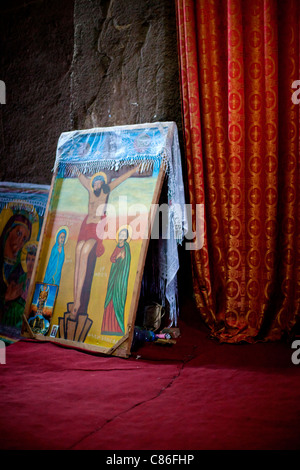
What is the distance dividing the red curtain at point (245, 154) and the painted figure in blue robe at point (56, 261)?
766mm

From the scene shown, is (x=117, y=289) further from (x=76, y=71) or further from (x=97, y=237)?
(x=76, y=71)

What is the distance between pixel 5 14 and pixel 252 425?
3284 mm

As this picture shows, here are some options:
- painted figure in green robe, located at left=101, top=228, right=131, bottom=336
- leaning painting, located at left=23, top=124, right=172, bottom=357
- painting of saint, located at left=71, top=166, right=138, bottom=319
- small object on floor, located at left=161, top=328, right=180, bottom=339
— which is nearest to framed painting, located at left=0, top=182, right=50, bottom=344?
leaning painting, located at left=23, top=124, right=172, bottom=357

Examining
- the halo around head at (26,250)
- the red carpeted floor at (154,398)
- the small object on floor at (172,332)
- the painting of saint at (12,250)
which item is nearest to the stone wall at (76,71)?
the painting of saint at (12,250)

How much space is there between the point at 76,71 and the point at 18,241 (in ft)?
3.91

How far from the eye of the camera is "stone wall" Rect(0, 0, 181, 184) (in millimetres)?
2432

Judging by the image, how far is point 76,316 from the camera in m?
2.21

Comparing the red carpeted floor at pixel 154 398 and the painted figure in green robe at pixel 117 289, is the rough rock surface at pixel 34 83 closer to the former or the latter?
the painted figure in green robe at pixel 117 289

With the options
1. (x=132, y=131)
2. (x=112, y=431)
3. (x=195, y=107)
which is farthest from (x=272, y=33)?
(x=112, y=431)

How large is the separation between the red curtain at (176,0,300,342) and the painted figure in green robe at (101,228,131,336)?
444 millimetres

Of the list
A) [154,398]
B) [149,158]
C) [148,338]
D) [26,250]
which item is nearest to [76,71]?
[149,158]

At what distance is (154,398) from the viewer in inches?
63.9

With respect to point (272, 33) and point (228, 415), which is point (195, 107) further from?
point (228, 415)

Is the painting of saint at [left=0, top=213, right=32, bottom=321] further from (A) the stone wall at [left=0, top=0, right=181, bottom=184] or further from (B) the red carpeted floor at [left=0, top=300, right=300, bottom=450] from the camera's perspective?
(B) the red carpeted floor at [left=0, top=300, right=300, bottom=450]
